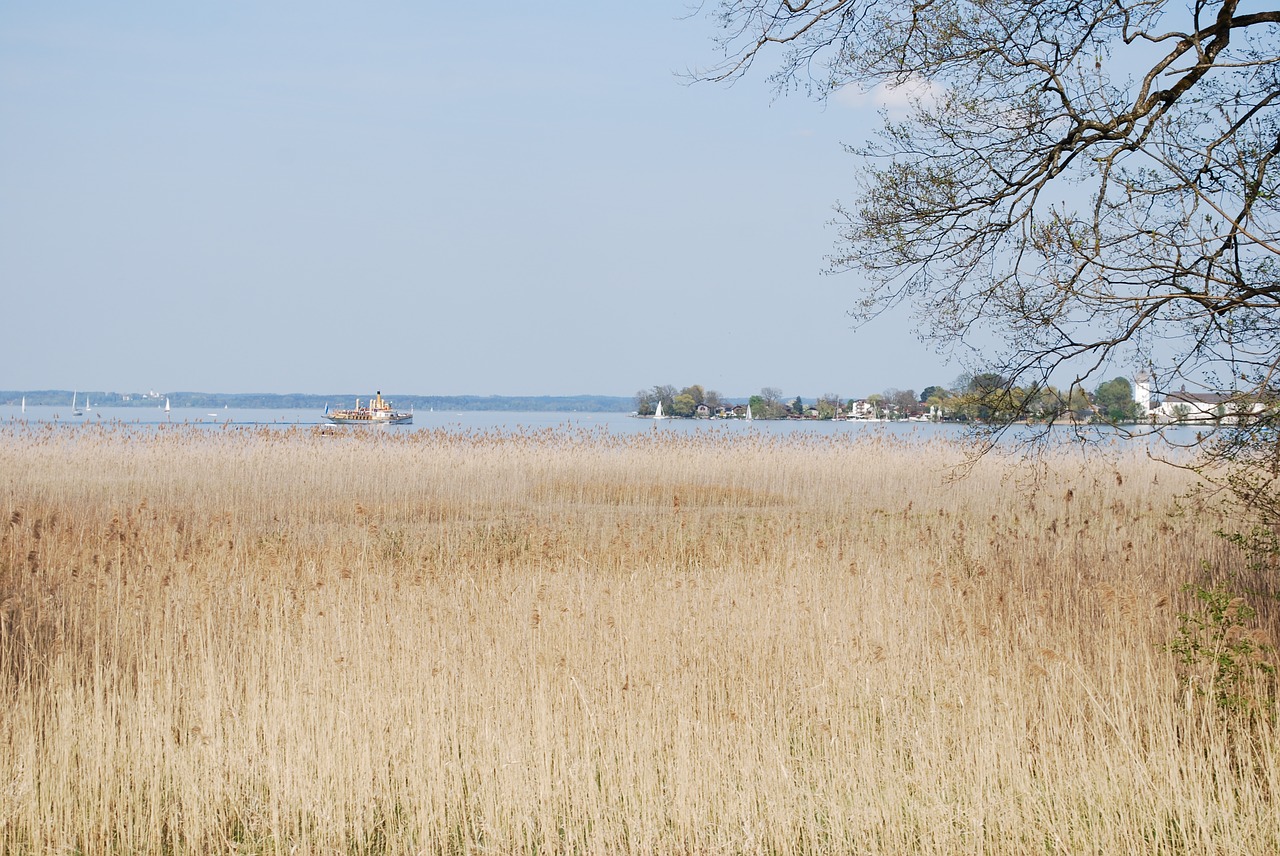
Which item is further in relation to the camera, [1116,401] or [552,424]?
[552,424]

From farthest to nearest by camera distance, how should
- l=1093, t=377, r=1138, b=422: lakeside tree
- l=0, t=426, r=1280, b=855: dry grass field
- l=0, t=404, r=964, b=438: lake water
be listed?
l=0, t=404, r=964, b=438: lake water < l=1093, t=377, r=1138, b=422: lakeside tree < l=0, t=426, r=1280, b=855: dry grass field

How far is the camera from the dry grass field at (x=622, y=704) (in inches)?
163

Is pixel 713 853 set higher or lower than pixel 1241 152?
lower

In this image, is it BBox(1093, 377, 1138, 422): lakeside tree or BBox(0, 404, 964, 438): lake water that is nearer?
BBox(1093, 377, 1138, 422): lakeside tree

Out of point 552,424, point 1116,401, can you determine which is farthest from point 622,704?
point 552,424

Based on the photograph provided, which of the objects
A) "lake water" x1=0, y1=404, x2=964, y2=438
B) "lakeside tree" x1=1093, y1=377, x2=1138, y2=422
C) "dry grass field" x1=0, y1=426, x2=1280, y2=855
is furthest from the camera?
"lake water" x1=0, y1=404, x2=964, y2=438

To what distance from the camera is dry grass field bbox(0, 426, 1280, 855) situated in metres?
4.14

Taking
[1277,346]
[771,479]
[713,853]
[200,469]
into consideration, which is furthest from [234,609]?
[771,479]

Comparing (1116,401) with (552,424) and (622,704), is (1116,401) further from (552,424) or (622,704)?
(552,424)

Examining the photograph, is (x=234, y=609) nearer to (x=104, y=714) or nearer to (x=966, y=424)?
(x=104, y=714)

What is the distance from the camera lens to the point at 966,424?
6.84m

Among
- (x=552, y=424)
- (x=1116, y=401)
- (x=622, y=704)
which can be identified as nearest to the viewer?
(x=622, y=704)

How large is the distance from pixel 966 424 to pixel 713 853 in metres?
3.92

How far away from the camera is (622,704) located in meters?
5.21
